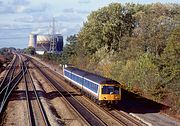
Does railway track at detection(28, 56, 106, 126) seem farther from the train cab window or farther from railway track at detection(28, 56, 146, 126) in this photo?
the train cab window

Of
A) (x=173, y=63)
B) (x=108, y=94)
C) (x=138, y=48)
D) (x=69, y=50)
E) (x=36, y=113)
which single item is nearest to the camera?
(x=36, y=113)

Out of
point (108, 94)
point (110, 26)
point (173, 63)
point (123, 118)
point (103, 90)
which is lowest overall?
point (123, 118)

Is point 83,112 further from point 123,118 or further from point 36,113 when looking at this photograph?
point 123,118

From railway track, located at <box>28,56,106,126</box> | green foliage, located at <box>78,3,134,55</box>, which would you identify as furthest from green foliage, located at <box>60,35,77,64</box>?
railway track, located at <box>28,56,106,126</box>

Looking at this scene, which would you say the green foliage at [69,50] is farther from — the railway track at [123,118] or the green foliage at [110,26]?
the railway track at [123,118]

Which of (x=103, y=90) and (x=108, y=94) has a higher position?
(x=103, y=90)

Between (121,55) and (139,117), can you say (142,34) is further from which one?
(139,117)

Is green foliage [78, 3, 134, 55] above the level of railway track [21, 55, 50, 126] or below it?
above

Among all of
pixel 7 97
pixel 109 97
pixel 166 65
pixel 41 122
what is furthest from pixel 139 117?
pixel 7 97

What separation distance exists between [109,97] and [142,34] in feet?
68.6

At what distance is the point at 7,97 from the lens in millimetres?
42781

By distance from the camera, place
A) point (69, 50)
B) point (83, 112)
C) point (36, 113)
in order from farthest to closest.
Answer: point (69, 50) → point (83, 112) → point (36, 113)

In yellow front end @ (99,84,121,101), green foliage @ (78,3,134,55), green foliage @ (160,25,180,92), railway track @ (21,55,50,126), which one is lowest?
railway track @ (21,55,50,126)

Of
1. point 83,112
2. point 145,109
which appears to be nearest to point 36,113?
point 83,112
